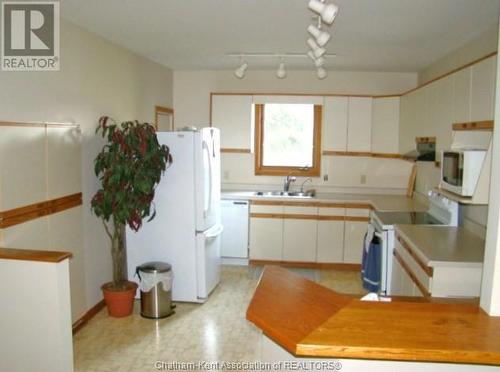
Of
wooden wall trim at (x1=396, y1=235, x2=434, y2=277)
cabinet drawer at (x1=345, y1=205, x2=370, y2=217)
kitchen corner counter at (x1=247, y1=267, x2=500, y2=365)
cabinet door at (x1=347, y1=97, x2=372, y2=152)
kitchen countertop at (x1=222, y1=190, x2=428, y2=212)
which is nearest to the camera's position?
kitchen corner counter at (x1=247, y1=267, x2=500, y2=365)

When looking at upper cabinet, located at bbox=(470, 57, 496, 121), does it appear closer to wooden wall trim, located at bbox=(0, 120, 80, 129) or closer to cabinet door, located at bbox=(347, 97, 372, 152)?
cabinet door, located at bbox=(347, 97, 372, 152)

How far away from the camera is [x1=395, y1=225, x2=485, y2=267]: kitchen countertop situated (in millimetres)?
2838

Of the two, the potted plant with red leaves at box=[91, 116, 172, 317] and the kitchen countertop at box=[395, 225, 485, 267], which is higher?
the potted plant with red leaves at box=[91, 116, 172, 317]

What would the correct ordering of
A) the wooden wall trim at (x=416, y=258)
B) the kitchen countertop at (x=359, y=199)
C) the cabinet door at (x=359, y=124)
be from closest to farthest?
the wooden wall trim at (x=416, y=258), the kitchen countertop at (x=359, y=199), the cabinet door at (x=359, y=124)

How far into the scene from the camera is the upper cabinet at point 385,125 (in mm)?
5512

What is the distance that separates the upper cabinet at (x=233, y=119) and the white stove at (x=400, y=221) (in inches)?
85.5

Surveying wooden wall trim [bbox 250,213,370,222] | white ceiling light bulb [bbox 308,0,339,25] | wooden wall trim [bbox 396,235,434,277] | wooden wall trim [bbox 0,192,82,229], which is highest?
white ceiling light bulb [bbox 308,0,339,25]

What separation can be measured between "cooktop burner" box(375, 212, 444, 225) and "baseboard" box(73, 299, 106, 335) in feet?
8.72

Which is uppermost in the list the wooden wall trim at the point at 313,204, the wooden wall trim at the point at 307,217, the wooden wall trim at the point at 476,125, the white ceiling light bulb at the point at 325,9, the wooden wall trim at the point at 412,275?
the white ceiling light bulb at the point at 325,9

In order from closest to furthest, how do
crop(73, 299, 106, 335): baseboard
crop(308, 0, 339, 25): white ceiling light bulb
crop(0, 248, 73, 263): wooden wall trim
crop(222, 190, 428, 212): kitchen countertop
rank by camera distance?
crop(308, 0, 339, 25): white ceiling light bulb, crop(0, 248, 73, 263): wooden wall trim, crop(73, 299, 106, 335): baseboard, crop(222, 190, 428, 212): kitchen countertop

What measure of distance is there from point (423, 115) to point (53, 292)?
11.7ft

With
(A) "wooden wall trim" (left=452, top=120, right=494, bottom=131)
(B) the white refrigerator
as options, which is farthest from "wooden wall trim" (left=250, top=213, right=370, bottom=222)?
(A) "wooden wall trim" (left=452, top=120, right=494, bottom=131)

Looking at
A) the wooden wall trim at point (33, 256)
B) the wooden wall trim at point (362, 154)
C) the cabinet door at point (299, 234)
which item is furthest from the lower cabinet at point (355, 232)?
the wooden wall trim at point (33, 256)

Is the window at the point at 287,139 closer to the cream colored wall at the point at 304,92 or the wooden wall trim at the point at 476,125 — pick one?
the cream colored wall at the point at 304,92
